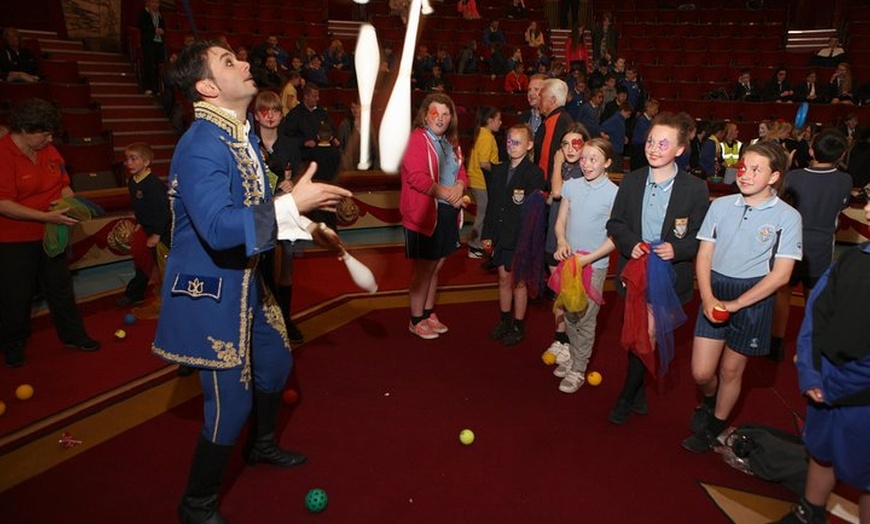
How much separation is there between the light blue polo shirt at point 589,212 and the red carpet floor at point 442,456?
982 mm

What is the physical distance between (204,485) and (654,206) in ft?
8.12

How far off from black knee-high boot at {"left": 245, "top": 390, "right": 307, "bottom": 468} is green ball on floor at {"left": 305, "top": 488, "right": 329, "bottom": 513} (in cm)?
35

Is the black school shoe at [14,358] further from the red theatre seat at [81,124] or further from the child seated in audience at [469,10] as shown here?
the child seated in audience at [469,10]

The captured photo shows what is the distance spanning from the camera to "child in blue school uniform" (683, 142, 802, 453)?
2.74m

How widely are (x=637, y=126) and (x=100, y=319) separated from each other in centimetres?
787

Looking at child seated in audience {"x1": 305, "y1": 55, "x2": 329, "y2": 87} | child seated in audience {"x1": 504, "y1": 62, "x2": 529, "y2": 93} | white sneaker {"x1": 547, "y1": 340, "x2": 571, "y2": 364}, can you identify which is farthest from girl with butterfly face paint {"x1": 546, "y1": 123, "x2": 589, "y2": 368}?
child seated in audience {"x1": 504, "y1": 62, "x2": 529, "y2": 93}

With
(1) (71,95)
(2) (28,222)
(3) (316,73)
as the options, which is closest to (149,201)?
(2) (28,222)

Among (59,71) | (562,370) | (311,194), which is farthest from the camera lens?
(59,71)

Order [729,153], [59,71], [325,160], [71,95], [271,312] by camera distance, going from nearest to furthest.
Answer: [271,312] → [325,160] → [71,95] → [59,71] → [729,153]

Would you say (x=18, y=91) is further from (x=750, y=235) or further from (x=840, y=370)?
(x=840, y=370)

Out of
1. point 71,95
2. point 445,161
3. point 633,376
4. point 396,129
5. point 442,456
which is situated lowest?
point 442,456

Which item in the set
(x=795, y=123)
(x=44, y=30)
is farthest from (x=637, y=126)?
(x=44, y=30)

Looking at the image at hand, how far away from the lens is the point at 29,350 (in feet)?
13.5

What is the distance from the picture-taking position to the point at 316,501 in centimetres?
265
